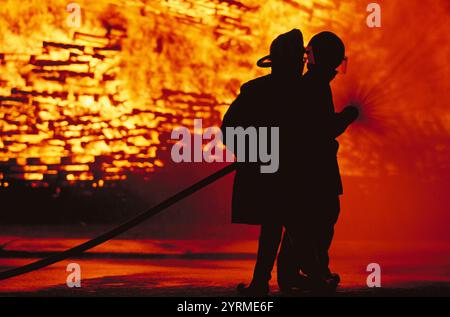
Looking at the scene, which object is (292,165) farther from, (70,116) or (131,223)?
(70,116)

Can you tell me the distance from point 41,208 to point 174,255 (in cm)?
491

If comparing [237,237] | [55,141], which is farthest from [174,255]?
[55,141]

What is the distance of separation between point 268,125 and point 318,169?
47 cm

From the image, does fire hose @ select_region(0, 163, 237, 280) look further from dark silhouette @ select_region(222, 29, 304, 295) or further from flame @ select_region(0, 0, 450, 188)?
flame @ select_region(0, 0, 450, 188)

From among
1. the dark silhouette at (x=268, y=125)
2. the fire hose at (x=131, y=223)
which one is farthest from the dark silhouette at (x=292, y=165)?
the fire hose at (x=131, y=223)

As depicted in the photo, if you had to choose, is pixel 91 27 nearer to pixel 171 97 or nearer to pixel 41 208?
pixel 171 97

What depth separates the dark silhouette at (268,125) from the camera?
8.12m

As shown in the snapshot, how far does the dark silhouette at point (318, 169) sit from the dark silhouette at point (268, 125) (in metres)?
0.14

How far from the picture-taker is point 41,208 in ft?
59.5

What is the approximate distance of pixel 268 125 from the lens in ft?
26.8

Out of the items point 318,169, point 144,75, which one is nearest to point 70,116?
point 144,75

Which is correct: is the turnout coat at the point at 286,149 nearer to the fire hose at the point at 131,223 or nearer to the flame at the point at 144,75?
the fire hose at the point at 131,223

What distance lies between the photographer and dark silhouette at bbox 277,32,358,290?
827 cm
